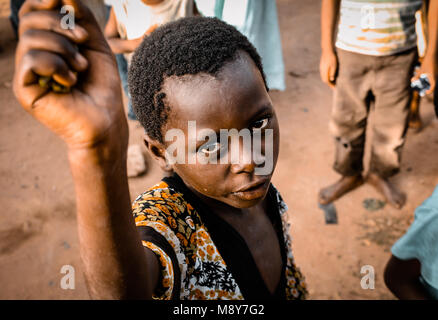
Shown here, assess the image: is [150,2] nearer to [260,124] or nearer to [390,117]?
[260,124]

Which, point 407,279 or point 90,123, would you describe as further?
point 407,279

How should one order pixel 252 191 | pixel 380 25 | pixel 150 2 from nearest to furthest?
pixel 252 191, pixel 380 25, pixel 150 2

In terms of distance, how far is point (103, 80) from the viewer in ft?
1.78

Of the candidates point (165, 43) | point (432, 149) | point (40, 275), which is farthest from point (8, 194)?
point (432, 149)

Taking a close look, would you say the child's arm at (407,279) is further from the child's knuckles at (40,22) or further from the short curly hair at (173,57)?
the child's knuckles at (40,22)

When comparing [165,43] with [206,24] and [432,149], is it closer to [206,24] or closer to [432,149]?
[206,24]

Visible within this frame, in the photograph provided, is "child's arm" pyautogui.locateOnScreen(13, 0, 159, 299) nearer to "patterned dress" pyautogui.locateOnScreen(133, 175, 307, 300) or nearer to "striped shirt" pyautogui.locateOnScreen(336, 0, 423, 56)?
"patterned dress" pyautogui.locateOnScreen(133, 175, 307, 300)

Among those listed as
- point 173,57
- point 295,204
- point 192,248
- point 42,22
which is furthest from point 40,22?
point 295,204

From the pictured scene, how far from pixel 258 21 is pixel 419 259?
81.1 inches

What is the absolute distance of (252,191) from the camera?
944mm

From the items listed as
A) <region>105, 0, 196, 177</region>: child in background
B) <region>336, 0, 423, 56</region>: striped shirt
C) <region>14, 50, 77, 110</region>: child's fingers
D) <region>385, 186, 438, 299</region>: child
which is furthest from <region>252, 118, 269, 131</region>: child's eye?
<region>336, 0, 423, 56</region>: striped shirt

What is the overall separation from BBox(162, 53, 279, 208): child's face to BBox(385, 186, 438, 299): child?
66 cm

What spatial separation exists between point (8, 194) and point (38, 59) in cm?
328

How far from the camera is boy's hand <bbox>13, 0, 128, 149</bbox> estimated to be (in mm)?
464
